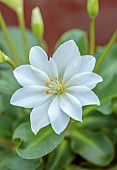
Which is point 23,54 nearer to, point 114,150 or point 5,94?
point 5,94

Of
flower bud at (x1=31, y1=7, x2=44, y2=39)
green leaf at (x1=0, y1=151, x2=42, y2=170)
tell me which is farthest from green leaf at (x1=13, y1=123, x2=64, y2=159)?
flower bud at (x1=31, y1=7, x2=44, y2=39)

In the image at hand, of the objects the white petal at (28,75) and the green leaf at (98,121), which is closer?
the white petal at (28,75)

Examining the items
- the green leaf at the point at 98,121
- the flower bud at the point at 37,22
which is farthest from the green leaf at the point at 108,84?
the flower bud at the point at 37,22

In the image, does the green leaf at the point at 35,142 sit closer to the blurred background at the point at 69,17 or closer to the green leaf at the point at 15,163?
the green leaf at the point at 15,163

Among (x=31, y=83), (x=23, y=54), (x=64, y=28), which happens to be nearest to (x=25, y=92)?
(x=31, y=83)

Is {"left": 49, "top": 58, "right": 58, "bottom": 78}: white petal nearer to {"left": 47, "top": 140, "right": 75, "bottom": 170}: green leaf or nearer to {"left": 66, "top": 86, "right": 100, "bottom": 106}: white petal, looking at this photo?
{"left": 66, "top": 86, "right": 100, "bottom": 106}: white petal
